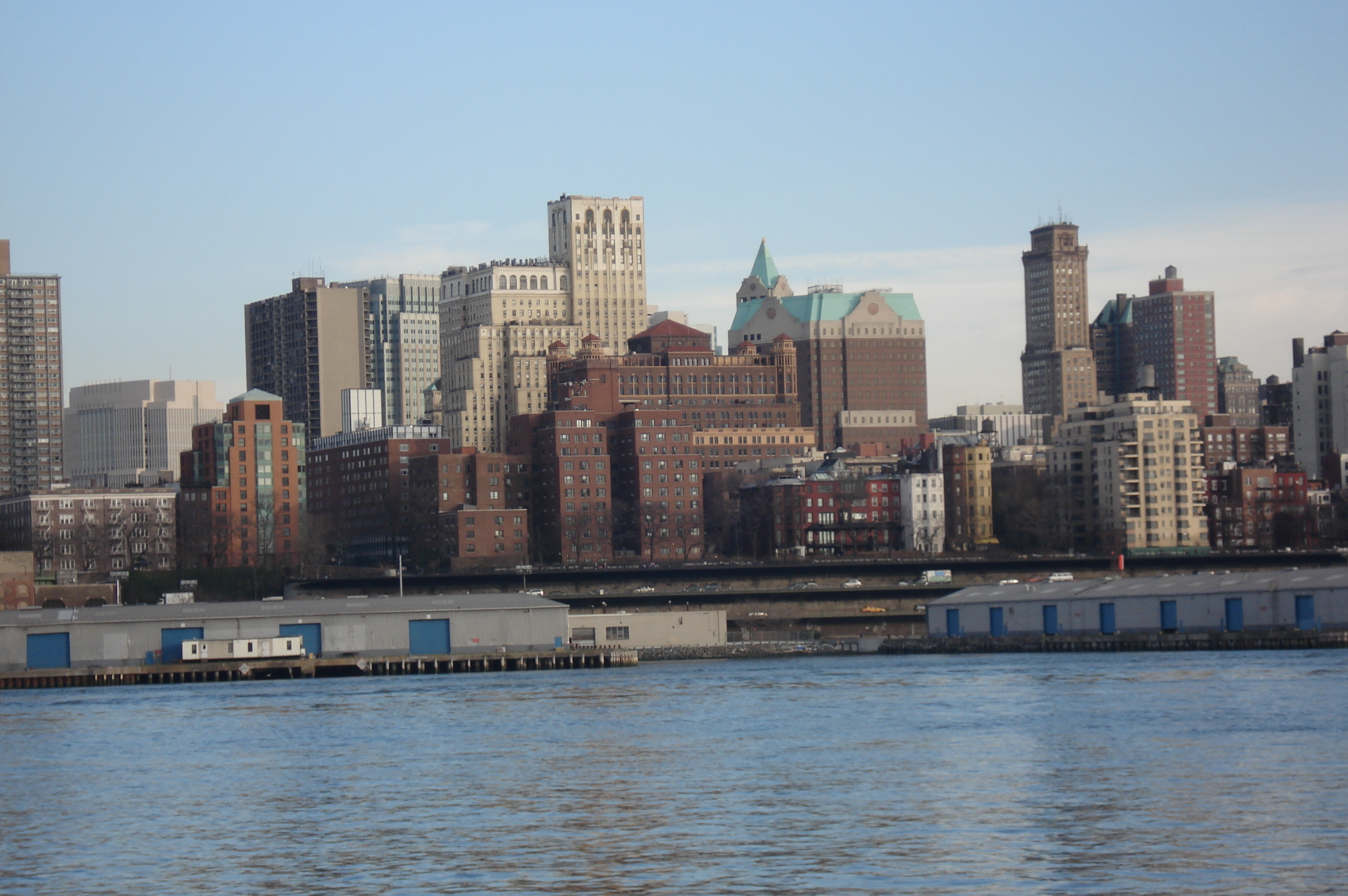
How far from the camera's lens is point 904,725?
7431cm

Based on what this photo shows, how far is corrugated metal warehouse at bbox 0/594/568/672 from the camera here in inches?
4798

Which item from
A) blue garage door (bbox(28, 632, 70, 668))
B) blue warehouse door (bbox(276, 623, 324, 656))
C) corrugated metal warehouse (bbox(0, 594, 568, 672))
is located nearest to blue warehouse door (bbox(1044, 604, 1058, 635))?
corrugated metal warehouse (bbox(0, 594, 568, 672))

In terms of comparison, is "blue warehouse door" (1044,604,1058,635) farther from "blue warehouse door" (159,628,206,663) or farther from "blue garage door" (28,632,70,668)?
"blue garage door" (28,632,70,668)

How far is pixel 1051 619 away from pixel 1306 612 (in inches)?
712

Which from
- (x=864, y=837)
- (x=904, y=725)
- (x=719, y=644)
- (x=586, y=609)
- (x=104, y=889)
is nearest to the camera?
(x=104, y=889)

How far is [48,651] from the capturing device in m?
121

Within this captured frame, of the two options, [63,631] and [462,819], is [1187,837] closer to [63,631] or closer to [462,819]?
[462,819]

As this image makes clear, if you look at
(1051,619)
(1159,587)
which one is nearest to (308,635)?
(1051,619)

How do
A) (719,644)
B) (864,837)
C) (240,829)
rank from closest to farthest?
(864,837), (240,829), (719,644)

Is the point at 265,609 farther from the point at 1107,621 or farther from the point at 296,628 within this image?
the point at 1107,621

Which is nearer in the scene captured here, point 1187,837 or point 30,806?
point 1187,837

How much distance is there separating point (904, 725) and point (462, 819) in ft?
88.2

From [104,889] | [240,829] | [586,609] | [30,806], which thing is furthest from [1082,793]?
[586,609]

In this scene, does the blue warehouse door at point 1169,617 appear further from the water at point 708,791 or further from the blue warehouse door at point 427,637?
the blue warehouse door at point 427,637
